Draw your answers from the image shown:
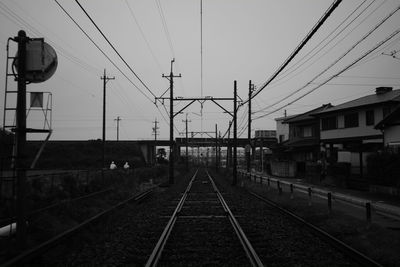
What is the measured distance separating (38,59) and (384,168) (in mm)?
18376

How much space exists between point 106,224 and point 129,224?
2.27 feet

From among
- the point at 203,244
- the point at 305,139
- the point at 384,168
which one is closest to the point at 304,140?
the point at 305,139

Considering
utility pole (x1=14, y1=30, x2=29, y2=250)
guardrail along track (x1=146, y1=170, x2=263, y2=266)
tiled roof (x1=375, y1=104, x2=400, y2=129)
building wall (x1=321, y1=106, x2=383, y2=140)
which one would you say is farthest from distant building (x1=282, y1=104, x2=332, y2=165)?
utility pole (x1=14, y1=30, x2=29, y2=250)

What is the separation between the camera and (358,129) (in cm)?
3362

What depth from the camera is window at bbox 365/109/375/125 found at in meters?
32.2

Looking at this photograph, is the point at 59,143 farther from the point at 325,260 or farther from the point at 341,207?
the point at 325,260

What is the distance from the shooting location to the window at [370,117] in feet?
106

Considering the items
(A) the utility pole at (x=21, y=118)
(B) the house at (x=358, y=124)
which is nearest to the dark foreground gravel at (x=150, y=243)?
(A) the utility pole at (x=21, y=118)

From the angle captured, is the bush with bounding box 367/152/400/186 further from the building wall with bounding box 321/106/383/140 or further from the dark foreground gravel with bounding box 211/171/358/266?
the building wall with bounding box 321/106/383/140

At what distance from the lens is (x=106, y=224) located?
12.0 meters

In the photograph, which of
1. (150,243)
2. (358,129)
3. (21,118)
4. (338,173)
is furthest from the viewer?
(358,129)

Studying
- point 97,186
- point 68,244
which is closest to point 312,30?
point 68,244

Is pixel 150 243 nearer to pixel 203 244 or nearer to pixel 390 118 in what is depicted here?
pixel 203 244

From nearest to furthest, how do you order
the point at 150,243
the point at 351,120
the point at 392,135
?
the point at 150,243 → the point at 392,135 → the point at 351,120
